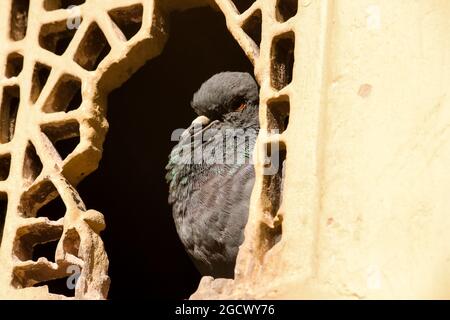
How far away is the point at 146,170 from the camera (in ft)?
16.1

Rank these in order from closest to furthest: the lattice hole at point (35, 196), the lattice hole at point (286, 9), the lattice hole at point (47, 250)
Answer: the lattice hole at point (286, 9), the lattice hole at point (35, 196), the lattice hole at point (47, 250)

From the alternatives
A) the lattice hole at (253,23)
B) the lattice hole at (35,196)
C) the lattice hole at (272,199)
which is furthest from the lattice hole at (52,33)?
the lattice hole at (272,199)

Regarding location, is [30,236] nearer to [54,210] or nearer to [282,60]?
[282,60]

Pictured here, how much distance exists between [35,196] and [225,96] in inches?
35.9

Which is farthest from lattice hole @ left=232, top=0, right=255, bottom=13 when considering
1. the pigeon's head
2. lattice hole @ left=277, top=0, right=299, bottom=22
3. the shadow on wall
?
lattice hole @ left=277, top=0, right=299, bottom=22

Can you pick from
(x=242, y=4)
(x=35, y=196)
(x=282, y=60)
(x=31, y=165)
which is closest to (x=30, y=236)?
(x=35, y=196)

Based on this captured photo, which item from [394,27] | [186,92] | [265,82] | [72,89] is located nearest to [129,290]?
[186,92]

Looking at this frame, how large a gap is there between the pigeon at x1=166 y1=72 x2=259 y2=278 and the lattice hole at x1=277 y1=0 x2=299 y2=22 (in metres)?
0.59

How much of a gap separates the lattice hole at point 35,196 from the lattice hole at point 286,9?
842mm

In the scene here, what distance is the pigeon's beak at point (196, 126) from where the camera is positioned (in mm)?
4133

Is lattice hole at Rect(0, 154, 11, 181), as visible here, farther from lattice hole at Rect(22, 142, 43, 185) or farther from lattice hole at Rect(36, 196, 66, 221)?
lattice hole at Rect(36, 196, 66, 221)

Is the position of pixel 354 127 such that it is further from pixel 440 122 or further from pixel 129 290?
pixel 129 290

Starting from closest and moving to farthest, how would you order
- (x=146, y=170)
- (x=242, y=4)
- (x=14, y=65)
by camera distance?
(x=14, y=65) < (x=242, y=4) < (x=146, y=170)

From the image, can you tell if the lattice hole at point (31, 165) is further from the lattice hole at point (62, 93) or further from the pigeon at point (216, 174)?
the pigeon at point (216, 174)
